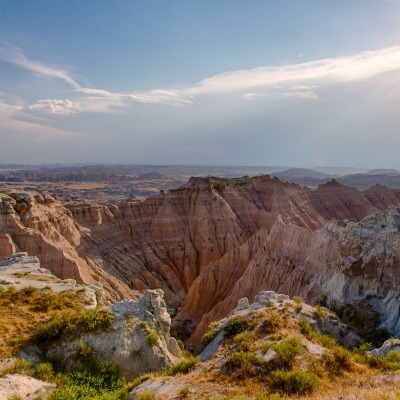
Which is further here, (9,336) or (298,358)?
(9,336)

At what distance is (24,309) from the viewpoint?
47.6 ft

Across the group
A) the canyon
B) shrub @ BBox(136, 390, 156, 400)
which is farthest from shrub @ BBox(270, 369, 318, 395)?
the canyon

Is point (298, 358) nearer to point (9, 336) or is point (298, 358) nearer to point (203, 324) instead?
point (9, 336)

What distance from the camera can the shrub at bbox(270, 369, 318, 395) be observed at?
9.78 meters

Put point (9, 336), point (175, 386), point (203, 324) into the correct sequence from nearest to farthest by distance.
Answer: point (175, 386) → point (9, 336) → point (203, 324)

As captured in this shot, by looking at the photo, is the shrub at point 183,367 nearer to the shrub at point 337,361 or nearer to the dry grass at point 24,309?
the shrub at point 337,361

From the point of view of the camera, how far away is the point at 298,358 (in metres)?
11.4

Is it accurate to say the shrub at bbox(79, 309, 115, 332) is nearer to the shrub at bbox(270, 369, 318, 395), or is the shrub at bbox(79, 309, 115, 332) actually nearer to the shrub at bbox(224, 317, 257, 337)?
the shrub at bbox(224, 317, 257, 337)

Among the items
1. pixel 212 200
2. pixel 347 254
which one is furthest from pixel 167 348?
pixel 212 200

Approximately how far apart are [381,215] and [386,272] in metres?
6.04

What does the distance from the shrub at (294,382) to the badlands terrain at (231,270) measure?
34 millimetres

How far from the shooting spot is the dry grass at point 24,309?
1230 cm

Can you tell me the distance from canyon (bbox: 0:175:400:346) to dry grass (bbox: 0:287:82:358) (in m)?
15.1

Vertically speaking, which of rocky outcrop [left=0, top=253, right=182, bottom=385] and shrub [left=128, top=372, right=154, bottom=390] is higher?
rocky outcrop [left=0, top=253, right=182, bottom=385]
